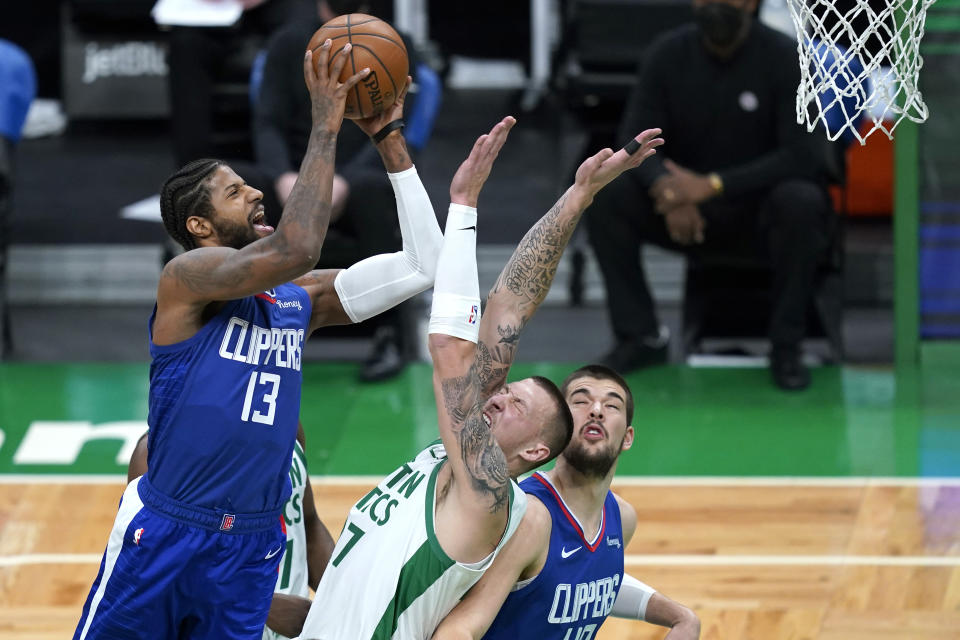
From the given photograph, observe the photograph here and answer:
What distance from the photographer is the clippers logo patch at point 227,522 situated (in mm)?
3518

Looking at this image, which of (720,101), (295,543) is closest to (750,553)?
(295,543)

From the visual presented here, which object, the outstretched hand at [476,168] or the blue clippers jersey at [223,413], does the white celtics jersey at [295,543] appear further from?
the outstretched hand at [476,168]

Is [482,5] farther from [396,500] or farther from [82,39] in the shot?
[396,500]

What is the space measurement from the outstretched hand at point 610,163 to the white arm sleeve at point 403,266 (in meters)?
0.40

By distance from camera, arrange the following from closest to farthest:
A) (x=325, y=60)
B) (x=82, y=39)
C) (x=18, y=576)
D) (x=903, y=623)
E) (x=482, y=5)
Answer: (x=325, y=60)
(x=903, y=623)
(x=18, y=576)
(x=82, y=39)
(x=482, y=5)

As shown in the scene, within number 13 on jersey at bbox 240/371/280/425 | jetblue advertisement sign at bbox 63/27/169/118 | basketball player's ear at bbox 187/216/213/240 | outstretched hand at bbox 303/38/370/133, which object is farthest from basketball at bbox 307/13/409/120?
jetblue advertisement sign at bbox 63/27/169/118

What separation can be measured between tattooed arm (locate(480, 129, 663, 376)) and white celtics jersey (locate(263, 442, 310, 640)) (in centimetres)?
65

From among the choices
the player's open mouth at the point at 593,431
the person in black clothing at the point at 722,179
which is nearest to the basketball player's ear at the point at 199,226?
the player's open mouth at the point at 593,431

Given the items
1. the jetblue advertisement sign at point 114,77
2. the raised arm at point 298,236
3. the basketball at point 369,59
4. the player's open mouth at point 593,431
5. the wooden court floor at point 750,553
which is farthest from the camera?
the jetblue advertisement sign at point 114,77

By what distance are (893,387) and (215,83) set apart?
3846mm

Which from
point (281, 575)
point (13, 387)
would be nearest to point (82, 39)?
Result: point (13, 387)

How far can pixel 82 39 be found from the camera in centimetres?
1104

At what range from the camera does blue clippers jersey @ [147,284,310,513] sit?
3490 millimetres

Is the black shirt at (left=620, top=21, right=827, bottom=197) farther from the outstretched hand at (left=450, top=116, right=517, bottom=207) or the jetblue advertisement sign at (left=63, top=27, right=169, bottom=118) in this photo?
the jetblue advertisement sign at (left=63, top=27, right=169, bottom=118)
